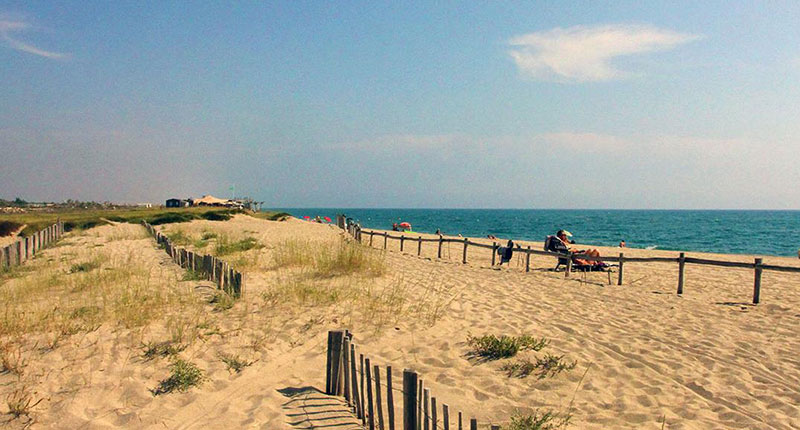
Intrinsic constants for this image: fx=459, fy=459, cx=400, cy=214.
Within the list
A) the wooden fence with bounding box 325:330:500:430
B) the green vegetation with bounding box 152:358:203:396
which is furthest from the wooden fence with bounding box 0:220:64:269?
the wooden fence with bounding box 325:330:500:430

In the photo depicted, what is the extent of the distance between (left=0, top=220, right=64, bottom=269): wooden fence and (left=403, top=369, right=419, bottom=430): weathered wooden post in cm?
1181

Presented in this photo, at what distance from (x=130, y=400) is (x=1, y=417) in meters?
0.96

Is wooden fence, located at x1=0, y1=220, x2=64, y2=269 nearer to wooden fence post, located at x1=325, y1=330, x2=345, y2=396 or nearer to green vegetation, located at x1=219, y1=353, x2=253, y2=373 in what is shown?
green vegetation, located at x1=219, y1=353, x2=253, y2=373

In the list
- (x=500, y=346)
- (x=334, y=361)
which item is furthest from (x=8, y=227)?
(x=500, y=346)

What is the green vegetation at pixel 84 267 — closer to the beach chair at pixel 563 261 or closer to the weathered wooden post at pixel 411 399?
the weathered wooden post at pixel 411 399

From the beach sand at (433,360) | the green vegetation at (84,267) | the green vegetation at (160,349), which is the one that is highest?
the green vegetation at (84,267)

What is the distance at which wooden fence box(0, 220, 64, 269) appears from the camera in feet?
36.0

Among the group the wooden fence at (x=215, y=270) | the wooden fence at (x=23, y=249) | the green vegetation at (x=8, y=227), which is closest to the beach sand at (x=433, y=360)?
the wooden fence at (x=215, y=270)

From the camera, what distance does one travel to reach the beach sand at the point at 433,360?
430cm

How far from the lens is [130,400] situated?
4383 mm

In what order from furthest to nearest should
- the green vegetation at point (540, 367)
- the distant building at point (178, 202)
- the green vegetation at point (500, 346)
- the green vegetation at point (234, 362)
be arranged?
the distant building at point (178, 202), the green vegetation at point (500, 346), the green vegetation at point (540, 367), the green vegetation at point (234, 362)

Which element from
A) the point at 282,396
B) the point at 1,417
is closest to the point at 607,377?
the point at 282,396

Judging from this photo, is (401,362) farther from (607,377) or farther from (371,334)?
(607,377)

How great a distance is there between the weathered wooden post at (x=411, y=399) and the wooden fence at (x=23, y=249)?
11814 millimetres
